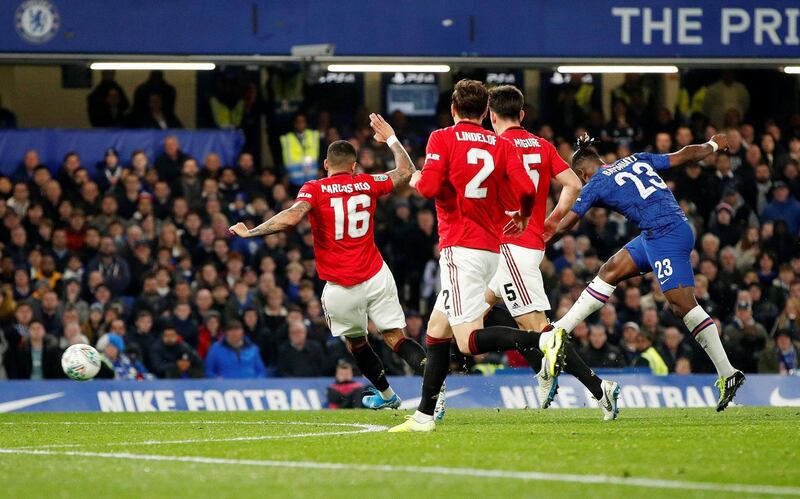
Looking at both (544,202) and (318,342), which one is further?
(318,342)

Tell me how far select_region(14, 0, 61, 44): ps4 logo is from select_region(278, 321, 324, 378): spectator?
197 inches

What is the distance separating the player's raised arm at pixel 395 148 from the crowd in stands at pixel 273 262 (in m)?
5.62

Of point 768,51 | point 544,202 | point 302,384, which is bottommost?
point 302,384

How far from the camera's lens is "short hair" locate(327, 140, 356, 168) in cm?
1142

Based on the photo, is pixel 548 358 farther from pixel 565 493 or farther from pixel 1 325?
pixel 1 325

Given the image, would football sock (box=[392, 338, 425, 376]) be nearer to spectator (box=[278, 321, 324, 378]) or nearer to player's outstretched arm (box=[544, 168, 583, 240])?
player's outstretched arm (box=[544, 168, 583, 240])

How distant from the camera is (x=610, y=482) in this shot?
656 cm

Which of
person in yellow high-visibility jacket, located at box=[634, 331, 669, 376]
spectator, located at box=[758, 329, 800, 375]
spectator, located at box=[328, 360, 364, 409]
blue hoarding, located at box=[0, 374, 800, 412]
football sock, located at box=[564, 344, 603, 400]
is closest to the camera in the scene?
football sock, located at box=[564, 344, 603, 400]

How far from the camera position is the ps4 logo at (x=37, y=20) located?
61.2ft

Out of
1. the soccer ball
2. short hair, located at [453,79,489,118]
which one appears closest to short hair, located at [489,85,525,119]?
short hair, located at [453,79,489,118]

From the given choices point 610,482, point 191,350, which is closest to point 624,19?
point 191,350

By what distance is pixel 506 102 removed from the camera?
11023mm

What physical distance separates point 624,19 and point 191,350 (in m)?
7.23

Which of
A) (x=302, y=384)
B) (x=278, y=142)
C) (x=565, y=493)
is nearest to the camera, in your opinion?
(x=565, y=493)
